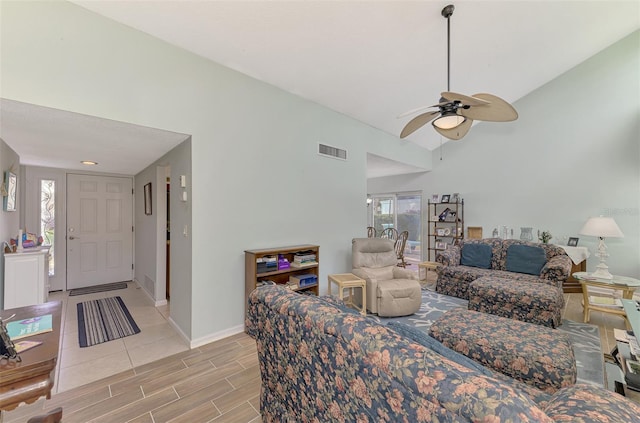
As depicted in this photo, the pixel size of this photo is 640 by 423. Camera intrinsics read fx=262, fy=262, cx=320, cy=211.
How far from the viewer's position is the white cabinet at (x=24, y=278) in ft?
8.68

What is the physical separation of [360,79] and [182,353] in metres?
3.68

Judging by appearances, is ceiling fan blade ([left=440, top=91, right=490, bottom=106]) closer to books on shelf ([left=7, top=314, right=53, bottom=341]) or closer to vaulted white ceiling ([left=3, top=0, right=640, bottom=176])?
vaulted white ceiling ([left=3, top=0, right=640, bottom=176])

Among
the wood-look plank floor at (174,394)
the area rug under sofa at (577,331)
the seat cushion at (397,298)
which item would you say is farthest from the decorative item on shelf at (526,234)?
the seat cushion at (397,298)

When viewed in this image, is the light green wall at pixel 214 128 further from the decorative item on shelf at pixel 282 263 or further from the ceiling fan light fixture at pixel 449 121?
the ceiling fan light fixture at pixel 449 121

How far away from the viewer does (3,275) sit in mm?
2684

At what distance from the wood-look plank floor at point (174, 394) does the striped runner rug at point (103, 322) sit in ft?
2.85

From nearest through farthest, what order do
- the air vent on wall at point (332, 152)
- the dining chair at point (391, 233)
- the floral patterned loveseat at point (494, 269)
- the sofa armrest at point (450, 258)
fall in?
1. the floral patterned loveseat at point (494, 269)
2. the air vent on wall at point (332, 152)
3. the sofa armrest at point (450, 258)
4. the dining chair at point (391, 233)

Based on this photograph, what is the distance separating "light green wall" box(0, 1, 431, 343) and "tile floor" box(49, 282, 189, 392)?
28 centimetres

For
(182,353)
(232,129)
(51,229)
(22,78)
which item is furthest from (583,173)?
(51,229)

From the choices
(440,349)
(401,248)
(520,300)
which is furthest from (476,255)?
(440,349)

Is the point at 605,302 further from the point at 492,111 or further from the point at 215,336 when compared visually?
the point at 215,336

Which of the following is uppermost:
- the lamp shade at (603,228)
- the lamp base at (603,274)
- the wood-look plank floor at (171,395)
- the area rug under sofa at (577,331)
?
the lamp shade at (603,228)

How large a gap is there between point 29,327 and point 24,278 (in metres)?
2.29

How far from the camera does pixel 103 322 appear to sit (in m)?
3.14
